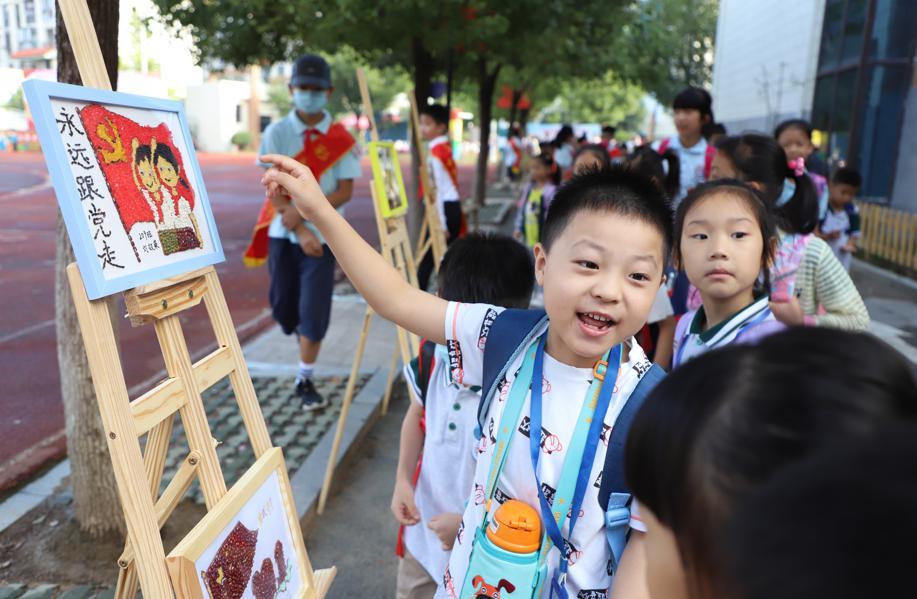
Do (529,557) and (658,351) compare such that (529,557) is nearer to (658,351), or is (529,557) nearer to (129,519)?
(129,519)

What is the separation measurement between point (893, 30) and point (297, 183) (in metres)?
13.9

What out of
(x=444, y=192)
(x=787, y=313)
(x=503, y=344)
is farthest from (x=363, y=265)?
(x=444, y=192)

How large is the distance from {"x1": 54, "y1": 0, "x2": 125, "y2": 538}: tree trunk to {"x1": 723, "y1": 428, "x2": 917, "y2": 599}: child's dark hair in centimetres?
265

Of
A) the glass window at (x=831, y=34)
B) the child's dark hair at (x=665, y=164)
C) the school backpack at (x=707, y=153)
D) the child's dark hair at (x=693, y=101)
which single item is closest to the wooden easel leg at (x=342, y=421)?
the child's dark hair at (x=665, y=164)

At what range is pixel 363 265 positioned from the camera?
1.60m

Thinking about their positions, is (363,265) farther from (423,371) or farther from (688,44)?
(688,44)

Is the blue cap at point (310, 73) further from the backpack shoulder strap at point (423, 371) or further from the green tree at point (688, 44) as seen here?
the green tree at point (688, 44)

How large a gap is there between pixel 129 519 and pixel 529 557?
837 millimetres

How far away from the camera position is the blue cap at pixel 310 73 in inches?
167

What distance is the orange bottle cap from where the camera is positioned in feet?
4.27

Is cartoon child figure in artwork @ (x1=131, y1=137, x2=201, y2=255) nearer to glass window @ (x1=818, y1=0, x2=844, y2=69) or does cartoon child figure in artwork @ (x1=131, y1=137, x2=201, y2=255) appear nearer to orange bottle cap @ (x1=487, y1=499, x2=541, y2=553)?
orange bottle cap @ (x1=487, y1=499, x2=541, y2=553)

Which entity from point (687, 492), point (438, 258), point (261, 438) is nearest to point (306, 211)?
point (261, 438)

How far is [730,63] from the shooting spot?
70.3ft

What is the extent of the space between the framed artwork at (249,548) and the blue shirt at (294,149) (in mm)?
2354
